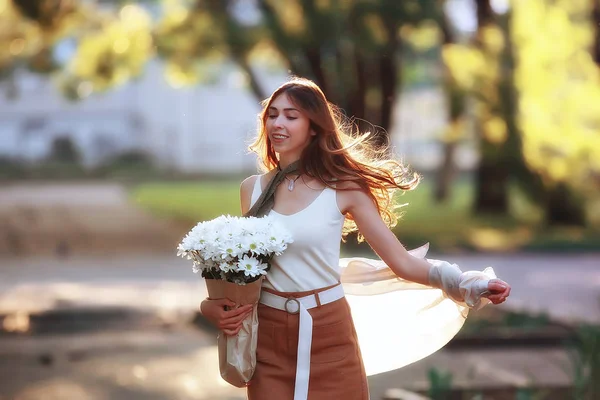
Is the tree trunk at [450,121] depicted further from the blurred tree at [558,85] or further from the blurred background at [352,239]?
the blurred tree at [558,85]

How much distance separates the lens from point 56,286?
52.4 feet

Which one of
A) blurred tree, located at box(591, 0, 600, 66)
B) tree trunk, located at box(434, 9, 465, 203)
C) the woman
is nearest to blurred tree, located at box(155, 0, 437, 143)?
tree trunk, located at box(434, 9, 465, 203)

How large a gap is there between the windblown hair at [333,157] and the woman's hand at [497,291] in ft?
1.91

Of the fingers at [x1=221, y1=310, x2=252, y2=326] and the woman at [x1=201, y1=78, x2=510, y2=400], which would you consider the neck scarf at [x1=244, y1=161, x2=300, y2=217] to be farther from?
the fingers at [x1=221, y1=310, x2=252, y2=326]

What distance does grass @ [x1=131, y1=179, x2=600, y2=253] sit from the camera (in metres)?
23.1

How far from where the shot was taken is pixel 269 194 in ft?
14.3

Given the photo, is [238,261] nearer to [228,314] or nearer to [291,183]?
[228,314]

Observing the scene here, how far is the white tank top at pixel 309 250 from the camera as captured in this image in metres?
4.22

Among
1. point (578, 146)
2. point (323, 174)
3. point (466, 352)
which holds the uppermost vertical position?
point (578, 146)

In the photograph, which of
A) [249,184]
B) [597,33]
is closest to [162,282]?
[597,33]

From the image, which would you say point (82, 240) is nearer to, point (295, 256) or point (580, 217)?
point (580, 217)

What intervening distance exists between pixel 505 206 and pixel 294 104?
2875 cm

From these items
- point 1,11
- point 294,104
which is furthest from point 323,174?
point 1,11

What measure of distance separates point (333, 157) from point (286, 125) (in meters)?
0.25
